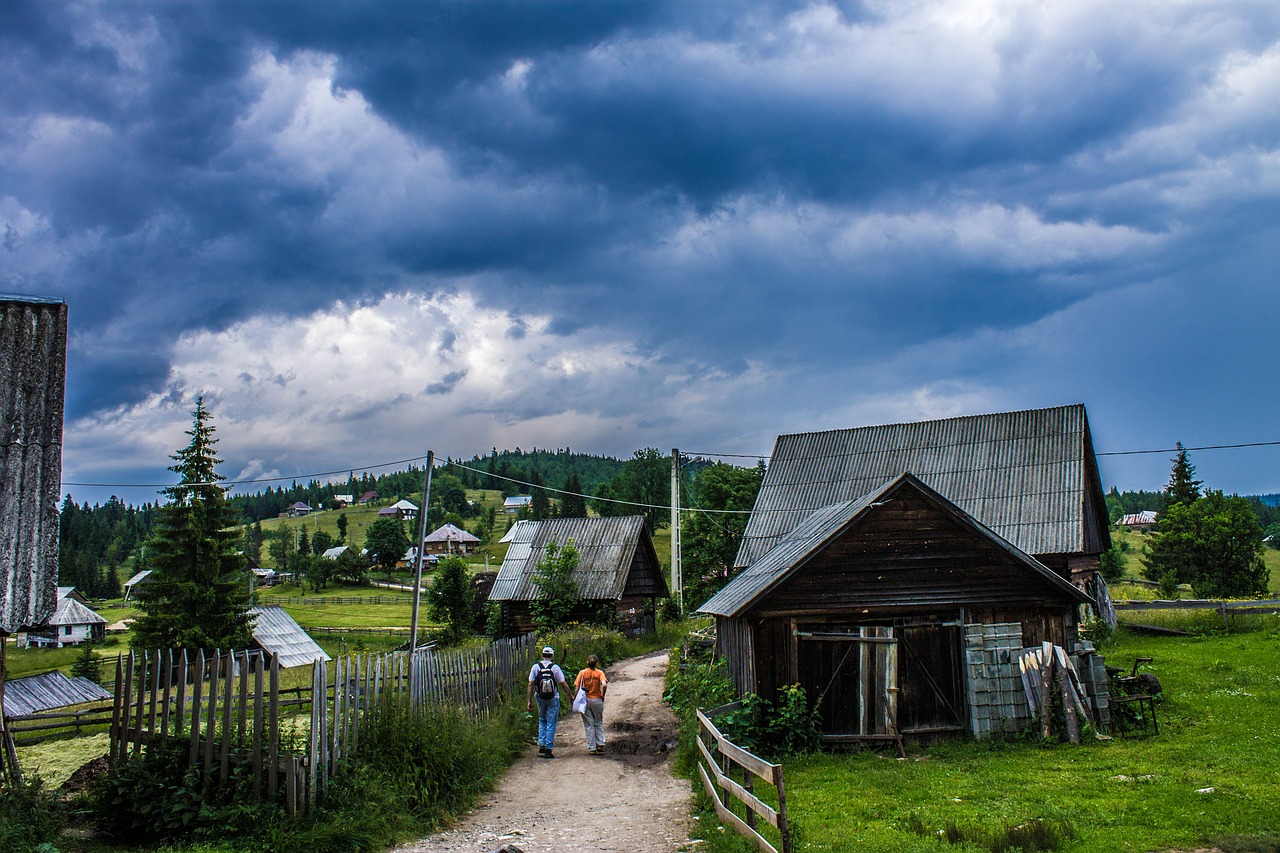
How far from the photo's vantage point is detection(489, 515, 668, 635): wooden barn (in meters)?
38.9

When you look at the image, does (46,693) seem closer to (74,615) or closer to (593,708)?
(593,708)

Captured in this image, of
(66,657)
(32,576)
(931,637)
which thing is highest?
(32,576)

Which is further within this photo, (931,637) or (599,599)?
(599,599)

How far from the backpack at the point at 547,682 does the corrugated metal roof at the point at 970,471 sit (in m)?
16.3

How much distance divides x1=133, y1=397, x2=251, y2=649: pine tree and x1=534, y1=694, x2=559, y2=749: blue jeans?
26.8 m

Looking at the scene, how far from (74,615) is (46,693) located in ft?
165

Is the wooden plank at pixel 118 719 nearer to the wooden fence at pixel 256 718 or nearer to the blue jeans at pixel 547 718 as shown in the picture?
the wooden fence at pixel 256 718

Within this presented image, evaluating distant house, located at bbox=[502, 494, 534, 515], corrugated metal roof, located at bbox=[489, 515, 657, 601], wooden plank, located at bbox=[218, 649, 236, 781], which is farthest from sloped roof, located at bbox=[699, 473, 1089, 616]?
distant house, located at bbox=[502, 494, 534, 515]

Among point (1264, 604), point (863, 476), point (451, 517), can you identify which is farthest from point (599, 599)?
point (451, 517)

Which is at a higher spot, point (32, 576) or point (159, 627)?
point (32, 576)

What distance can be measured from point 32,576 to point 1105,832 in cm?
1251

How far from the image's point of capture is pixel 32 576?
33.4 ft

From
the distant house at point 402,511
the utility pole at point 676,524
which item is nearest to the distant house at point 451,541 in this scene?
the distant house at point 402,511

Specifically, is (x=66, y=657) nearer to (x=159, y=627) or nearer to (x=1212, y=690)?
(x=159, y=627)
